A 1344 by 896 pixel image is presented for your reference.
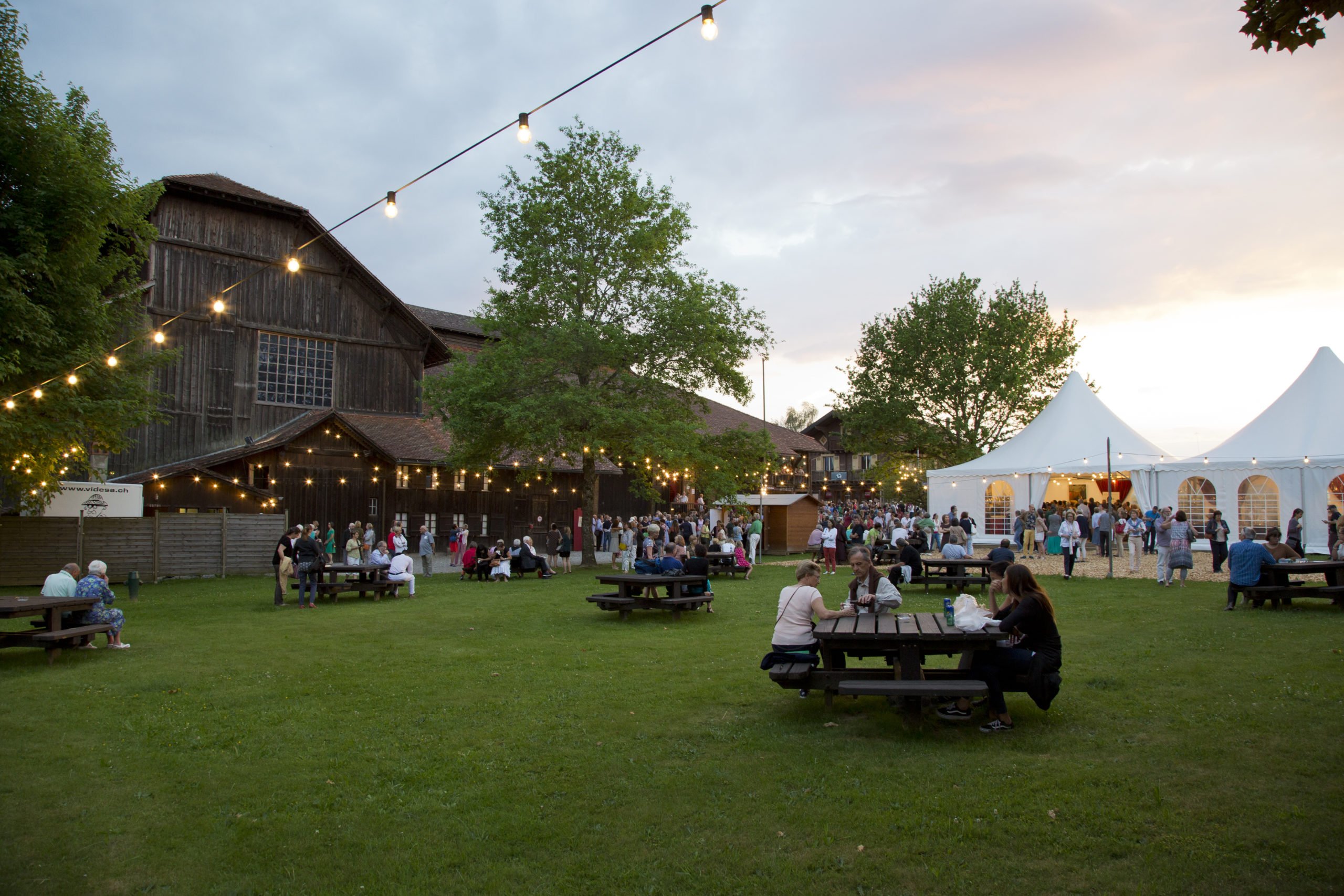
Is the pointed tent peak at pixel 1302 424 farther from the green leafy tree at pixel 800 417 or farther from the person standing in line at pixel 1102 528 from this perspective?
the green leafy tree at pixel 800 417

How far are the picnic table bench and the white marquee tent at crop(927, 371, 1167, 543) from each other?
21.3 metres

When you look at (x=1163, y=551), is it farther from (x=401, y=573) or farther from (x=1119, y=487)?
(x=1119, y=487)

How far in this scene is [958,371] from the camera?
4566 cm

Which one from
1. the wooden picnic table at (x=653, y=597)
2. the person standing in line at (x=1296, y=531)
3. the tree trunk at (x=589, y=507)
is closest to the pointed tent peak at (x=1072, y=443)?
the person standing in line at (x=1296, y=531)

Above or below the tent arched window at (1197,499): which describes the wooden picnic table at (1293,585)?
below

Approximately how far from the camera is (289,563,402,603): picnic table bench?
17188 mm

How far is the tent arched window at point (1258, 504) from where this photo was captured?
24.3 m

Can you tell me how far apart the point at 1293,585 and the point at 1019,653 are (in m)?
9.68

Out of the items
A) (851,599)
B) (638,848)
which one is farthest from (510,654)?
(638,848)

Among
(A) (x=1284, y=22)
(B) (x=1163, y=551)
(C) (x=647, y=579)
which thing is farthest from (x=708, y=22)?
(B) (x=1163, y=551)

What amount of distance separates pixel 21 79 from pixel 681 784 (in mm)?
20272

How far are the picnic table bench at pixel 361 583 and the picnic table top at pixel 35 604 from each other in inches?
232

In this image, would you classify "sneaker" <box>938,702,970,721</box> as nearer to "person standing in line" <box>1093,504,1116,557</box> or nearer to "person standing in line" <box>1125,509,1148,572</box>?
"person standing in line" <box>1125,509,1148,572</box>

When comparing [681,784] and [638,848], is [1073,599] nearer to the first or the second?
[681,784]
